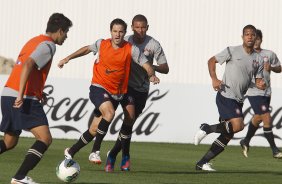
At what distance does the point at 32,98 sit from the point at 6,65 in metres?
16.2

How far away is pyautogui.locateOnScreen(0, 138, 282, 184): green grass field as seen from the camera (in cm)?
1236

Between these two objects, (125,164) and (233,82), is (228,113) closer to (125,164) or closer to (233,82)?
(233,82)

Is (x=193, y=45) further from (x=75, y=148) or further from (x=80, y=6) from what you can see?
(x=75, y=148)

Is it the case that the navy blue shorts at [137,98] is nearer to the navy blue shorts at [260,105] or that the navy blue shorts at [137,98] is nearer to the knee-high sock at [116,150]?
the knee-high sock at [116,150]

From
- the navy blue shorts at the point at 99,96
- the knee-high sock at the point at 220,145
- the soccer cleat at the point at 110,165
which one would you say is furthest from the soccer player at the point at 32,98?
the knee-high sock at the point at 220,145

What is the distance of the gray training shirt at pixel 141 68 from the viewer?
13.6m

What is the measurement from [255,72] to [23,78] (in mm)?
4954

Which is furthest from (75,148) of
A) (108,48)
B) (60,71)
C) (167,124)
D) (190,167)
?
(60,71)

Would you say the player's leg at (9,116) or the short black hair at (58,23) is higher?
the short black hair at (58,23)

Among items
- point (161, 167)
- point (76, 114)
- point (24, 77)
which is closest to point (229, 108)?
point (161, 167)

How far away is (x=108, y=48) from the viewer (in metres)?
13.1

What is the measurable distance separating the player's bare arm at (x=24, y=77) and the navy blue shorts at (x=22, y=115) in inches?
13.4

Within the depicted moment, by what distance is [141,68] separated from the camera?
1356 cm

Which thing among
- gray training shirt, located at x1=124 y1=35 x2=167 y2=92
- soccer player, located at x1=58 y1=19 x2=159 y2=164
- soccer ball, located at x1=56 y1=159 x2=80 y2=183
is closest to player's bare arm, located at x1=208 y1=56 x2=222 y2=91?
gray training shirt, located at x1=124 y1=35 x2=167 y2=92
